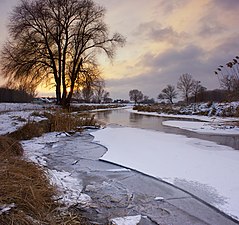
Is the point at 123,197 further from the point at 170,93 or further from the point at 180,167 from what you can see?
the point at 170,93

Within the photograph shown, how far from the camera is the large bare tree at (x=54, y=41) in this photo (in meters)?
21.7

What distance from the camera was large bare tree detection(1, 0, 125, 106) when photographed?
21.7 m

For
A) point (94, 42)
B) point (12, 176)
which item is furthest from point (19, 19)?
point (12, 176)

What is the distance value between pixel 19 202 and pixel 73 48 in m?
22.9

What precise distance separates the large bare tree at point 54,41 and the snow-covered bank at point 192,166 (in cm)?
1701

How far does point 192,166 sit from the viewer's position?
5324 mm

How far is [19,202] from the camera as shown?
2.96m

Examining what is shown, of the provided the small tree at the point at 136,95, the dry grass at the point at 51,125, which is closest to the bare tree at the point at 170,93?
the small tree at the point at 136,95

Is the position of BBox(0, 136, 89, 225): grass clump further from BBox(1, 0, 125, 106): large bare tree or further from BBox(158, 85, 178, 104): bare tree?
BBox(158, 85, 178, 104): bare tree

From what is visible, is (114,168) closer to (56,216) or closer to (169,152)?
(169,152)

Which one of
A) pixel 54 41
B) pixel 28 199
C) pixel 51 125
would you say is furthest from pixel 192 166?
pixel 54 41

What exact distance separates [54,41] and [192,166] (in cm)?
2113

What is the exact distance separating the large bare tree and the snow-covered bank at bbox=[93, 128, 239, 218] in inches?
670

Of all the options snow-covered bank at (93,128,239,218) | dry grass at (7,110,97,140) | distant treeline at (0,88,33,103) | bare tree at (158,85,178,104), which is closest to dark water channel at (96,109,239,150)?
snow-covered bank at (93,128,239,218)
